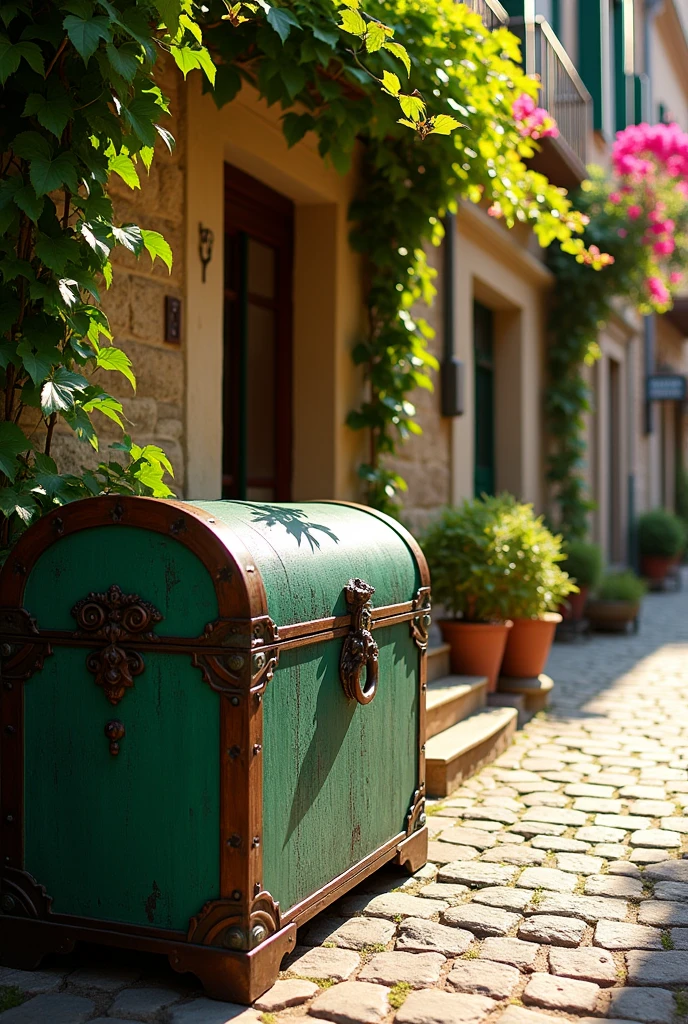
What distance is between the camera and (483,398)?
944 cm

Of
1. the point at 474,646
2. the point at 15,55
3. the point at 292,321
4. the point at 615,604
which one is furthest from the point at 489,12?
the point at 15,55

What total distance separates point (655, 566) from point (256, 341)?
1017cm

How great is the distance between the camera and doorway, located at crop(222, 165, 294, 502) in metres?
5.33

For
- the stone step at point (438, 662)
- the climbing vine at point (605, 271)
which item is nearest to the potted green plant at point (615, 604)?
the climbing vine at point (605, 271)

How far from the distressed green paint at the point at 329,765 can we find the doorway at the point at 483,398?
224 inches

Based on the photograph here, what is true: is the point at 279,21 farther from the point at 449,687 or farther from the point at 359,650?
the point at 449,687

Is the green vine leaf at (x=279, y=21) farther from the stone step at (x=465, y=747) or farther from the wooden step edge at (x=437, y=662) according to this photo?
the wooden step edge at (x=437, y=662)

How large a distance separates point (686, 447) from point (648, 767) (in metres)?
19.4

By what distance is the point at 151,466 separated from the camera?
3.36m

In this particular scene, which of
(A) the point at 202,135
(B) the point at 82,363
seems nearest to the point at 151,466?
(B) the point at 82,363

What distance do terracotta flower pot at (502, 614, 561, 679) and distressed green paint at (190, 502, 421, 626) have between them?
256 cm

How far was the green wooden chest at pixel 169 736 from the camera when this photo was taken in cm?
254

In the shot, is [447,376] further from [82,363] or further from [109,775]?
[109,775]

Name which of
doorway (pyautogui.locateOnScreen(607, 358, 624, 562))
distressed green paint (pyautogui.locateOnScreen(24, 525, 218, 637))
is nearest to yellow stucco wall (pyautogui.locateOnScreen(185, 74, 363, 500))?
distressed green paint (pyautogui.locateOnScreen(24, 525, 218, 637))
